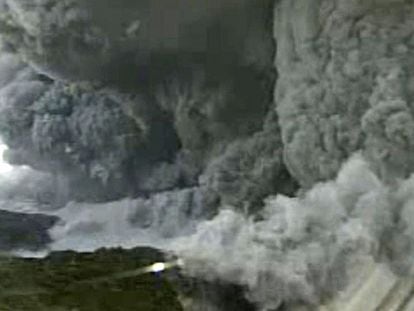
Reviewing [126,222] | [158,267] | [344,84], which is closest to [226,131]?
[126,222]

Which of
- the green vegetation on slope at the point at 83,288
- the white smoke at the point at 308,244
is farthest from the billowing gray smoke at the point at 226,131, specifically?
the green vegetation on slope at the point at 83,288

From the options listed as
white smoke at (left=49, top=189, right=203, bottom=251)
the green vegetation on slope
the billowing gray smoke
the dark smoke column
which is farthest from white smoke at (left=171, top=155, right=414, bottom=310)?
white smoke at (left=49, top=189, right=203, bottom=251)

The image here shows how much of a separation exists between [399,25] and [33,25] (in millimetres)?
1896

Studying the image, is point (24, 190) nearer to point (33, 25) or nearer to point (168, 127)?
point (168, 127)

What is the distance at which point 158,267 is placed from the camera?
8.11 ft

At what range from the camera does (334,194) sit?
7.58 ft

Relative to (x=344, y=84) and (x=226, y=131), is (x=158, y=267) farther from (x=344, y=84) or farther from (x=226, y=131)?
(x=226, y=131)

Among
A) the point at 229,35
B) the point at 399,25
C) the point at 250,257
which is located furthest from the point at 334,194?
the point at 229,35

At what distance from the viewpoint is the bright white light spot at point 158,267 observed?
242 centimetres

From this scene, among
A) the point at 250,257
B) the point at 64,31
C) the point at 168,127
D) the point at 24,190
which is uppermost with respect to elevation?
the point at 64,31

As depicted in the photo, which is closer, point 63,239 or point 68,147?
point 63,239

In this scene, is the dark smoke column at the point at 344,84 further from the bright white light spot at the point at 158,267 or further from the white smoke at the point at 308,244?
the bright white light spot at the point at 158,267

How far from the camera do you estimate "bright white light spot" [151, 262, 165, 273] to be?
242 centimetres

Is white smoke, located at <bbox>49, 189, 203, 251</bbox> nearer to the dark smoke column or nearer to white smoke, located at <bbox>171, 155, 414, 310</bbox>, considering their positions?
the dark smoke column
